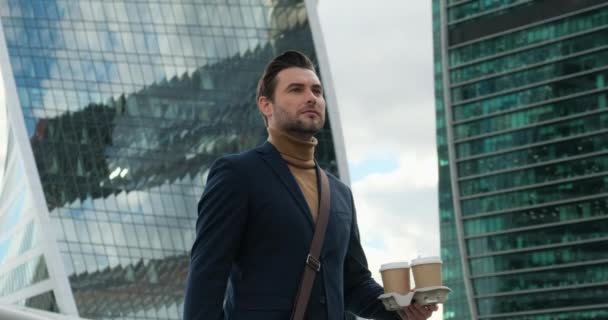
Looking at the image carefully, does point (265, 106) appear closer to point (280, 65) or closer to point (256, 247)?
point (280, 65)

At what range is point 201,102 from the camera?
52938 millimetres

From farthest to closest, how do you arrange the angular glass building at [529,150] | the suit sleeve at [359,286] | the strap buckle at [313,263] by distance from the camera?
the angular glass building at [529,150], the suit sleeve at [359,286], the strap buckle at [313,263]

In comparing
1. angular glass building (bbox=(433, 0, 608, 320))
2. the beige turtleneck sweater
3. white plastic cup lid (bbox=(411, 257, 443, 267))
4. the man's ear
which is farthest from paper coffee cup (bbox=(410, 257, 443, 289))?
angular glass building (bbox=(433, 0, 608, 320))

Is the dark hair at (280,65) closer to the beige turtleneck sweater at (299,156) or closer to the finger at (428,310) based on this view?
the beige turtleneck sweater at (299,156)

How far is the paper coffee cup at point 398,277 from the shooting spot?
3.71 m

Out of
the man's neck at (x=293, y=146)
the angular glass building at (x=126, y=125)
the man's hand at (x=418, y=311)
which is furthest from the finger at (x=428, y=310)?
the angular glass building at (x=126, y=125)

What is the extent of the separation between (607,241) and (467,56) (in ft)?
64.2

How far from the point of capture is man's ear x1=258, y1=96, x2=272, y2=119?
388cm

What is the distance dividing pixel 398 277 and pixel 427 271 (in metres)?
0.11

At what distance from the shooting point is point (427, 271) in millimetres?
3639

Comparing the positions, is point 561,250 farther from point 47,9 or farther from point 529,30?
point 47,9

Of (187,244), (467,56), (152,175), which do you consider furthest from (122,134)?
(467,56)

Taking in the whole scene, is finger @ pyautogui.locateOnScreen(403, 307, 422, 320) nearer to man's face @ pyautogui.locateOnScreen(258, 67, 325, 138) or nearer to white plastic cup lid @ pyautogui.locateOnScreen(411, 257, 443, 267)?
white plastic cup lid @ pyautogui.locateOnScreen(411, 257, 443, 267)

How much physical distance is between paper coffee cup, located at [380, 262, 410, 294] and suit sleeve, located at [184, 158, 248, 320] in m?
0.46
